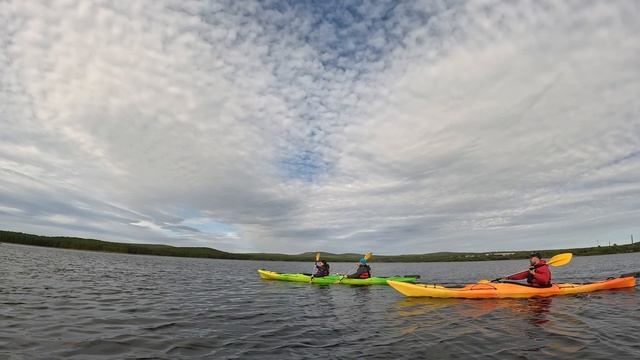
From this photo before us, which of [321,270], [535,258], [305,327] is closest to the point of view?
[305,327]

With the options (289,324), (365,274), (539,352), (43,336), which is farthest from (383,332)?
(365,274)

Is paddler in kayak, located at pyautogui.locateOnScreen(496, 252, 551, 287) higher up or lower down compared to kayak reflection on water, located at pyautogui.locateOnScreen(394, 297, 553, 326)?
higher up

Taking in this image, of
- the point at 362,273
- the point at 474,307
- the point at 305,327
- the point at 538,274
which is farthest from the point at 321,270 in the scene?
the point at 305,327

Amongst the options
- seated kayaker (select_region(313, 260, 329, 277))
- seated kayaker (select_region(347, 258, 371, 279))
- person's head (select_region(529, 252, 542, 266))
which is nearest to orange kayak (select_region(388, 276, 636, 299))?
person's head (select_region(529, 252, 542, 266))

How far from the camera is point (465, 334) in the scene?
11758 mm

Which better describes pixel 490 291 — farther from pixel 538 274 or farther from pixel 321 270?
pixel 321 270

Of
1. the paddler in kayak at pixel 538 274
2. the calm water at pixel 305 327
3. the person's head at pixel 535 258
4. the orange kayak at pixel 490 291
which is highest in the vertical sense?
the person's head at pixel 535 258

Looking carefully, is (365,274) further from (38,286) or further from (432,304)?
(38,286)

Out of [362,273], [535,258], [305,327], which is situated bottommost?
[305,327]

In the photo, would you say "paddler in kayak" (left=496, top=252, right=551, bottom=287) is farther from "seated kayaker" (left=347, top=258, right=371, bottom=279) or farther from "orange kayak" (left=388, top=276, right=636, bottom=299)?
"seated kayaker" (left=347, top=258, right=371, bottom=279)

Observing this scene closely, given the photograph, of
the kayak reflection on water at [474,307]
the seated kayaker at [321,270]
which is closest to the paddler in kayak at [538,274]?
the kayak reflection on water at [474,307]

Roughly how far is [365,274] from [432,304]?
39.1 feet

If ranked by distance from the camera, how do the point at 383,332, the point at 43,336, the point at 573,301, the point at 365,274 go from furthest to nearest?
1. the point at 365,274
2. the point at 573,301
3. the point at 383,332
4. the point at 43,336

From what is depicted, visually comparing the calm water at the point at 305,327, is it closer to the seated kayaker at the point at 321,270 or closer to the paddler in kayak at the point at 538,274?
the paddler in kayak at the point at 538,274
